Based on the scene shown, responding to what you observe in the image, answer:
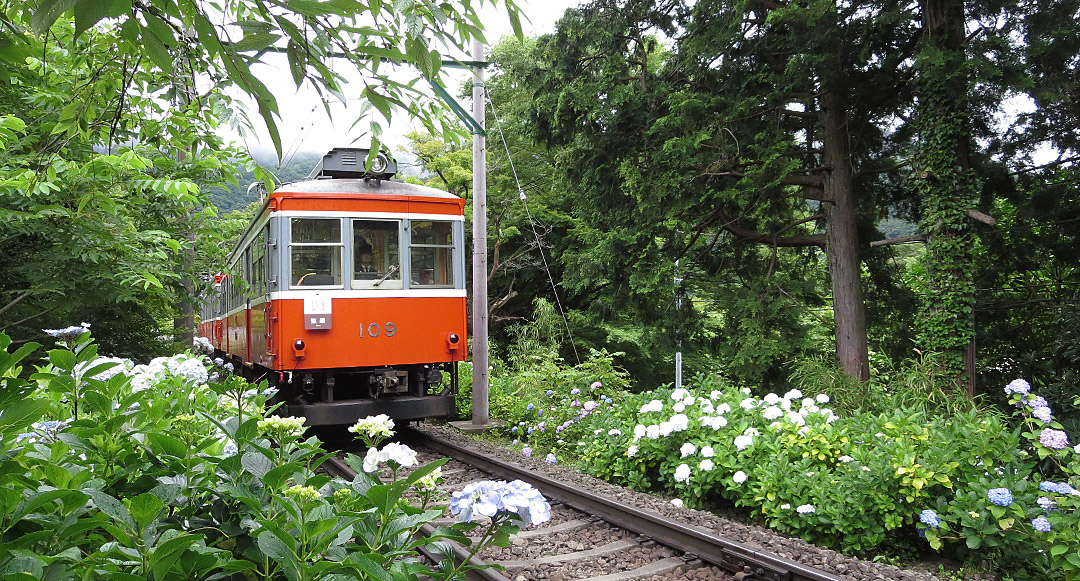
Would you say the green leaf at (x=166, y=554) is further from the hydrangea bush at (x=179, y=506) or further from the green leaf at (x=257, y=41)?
the green leaf at (x=257, y=41)

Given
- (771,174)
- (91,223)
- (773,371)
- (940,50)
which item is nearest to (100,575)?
(91,223)

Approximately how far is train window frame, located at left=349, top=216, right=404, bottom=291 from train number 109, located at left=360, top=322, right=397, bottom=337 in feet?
1.41

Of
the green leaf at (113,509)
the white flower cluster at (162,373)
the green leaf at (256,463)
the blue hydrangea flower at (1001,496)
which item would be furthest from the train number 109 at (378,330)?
the green leaf at (113,509)

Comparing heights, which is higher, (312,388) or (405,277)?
(405,277)

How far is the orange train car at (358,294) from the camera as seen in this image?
26.3ft

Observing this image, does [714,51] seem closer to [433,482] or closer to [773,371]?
[773,371]

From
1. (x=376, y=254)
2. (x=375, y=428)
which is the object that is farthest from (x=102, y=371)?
(x=376, y=254)

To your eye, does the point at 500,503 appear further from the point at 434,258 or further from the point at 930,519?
the point at 434,258

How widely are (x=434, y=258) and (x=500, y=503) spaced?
23.9 ft

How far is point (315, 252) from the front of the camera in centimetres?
814

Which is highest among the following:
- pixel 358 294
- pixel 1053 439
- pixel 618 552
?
pixel 358 294

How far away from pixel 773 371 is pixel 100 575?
11.0 meters

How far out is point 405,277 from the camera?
8.47 metres

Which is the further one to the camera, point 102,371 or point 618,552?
point 618,552
